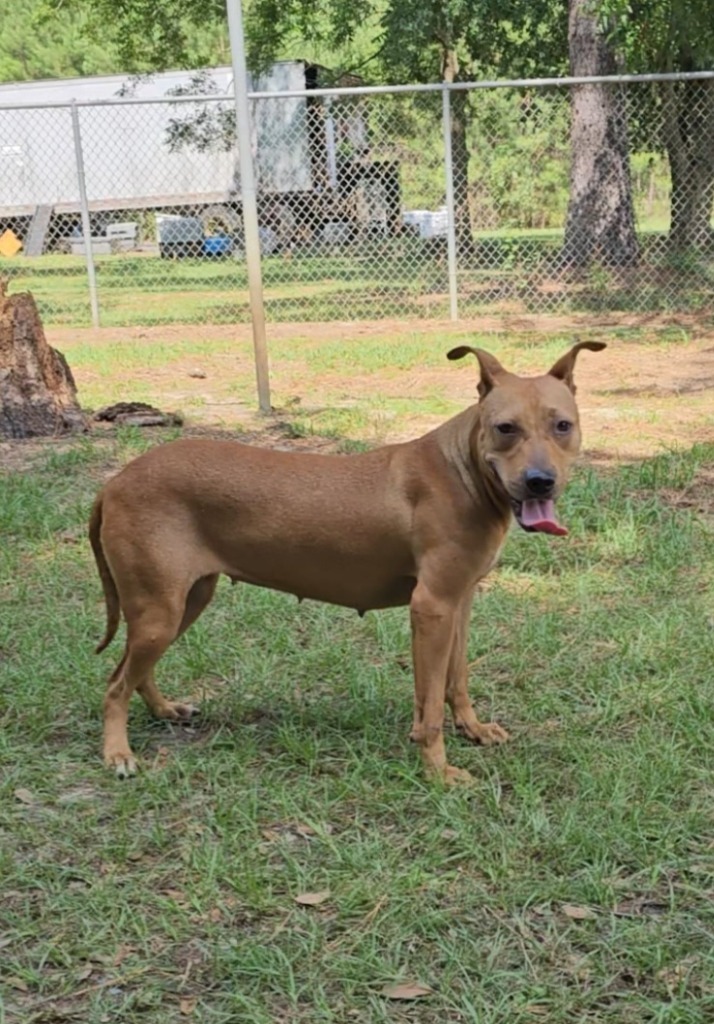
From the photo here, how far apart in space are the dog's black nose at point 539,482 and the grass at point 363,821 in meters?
0.85

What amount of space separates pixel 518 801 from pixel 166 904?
1.02 m

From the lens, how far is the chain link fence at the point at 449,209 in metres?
13.3

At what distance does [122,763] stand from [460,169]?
1320 centimetres

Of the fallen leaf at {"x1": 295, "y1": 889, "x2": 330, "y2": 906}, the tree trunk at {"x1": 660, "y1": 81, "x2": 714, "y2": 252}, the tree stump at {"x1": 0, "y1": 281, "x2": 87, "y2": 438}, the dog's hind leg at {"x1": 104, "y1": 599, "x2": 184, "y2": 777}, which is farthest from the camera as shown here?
the tree trunk at {"x1": 660, "y1": 81, "x2": 714, "y2": 252}

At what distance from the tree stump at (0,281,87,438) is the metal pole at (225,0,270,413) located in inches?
50.1

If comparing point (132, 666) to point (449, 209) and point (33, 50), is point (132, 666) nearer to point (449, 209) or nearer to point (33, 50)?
point (449, 209)

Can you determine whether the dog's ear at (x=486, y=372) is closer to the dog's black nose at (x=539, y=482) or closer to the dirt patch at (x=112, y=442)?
the dog's black nose at (x=539, y=482)

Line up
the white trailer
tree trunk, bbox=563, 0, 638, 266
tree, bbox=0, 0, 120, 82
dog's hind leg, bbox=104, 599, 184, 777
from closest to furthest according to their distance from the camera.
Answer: dog's hind leg, bbox=104, 599, 184, 777 → tree trunk, bbox=563, 0, 638, 266 → the white trailer → tree, bbox=0, 0, 120, 82

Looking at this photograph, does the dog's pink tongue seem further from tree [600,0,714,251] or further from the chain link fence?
tree [600,0,714,251]

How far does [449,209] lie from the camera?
38.6ft

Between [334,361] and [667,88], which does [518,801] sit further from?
[667,88]

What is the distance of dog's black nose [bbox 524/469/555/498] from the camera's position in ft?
10.2

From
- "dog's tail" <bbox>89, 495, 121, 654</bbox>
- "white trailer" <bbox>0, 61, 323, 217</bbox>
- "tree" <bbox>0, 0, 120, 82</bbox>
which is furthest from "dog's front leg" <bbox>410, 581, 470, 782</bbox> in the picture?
"tree" <bbox>0, 0, 120, 82</bbox>

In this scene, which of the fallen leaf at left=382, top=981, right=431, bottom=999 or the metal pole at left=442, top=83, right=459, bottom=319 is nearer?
the fallen leaf at left=382, top=981, right=431, bottom=999
